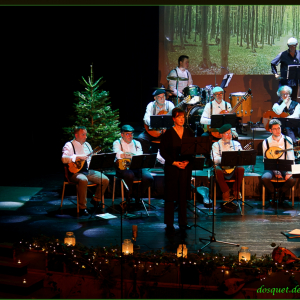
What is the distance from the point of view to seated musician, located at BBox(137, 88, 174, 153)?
953 centimetres

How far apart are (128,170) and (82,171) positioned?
834mm

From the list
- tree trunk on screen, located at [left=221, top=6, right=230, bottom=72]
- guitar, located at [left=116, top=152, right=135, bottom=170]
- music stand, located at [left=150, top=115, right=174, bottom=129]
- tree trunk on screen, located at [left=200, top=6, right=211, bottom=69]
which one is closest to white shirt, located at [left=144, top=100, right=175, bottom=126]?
music stand, located at [left=150, top=115, right=174, bottom=129]

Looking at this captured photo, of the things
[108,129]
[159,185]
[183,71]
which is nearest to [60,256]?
[159,185]

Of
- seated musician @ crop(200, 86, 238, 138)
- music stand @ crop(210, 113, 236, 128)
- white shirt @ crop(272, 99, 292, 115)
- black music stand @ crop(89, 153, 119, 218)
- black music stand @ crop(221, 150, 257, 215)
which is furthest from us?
white shirt @ crop(272, 99, 292, 115)

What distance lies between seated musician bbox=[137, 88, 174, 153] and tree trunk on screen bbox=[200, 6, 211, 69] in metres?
3.94

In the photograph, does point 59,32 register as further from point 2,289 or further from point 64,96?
point 2,289

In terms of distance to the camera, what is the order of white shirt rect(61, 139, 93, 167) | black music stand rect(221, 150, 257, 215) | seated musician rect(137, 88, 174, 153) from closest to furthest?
1. black music stand rect(221, 150, 257, 215)
2. white shirt rect(61, 139, 93, 167)
3. seated musician rect(137, 88, 174, 153)

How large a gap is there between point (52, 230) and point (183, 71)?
6095mm

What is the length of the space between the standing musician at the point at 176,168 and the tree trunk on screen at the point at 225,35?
712 cm

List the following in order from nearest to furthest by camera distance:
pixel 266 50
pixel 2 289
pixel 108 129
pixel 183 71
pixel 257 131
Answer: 1. pixel 2 289
2. pixel 108 129
3. pixel 183 71
4. pixel 257 131
5. pixel 266 50

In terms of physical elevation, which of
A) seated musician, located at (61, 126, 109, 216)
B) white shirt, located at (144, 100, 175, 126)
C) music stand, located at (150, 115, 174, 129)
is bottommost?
seated musician, located at (61, 126, 109, 216)

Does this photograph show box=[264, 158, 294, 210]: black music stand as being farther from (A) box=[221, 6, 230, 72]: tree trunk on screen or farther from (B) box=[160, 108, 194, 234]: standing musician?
(A) box=[221, 6, 230, 72]: tree trunk on screen

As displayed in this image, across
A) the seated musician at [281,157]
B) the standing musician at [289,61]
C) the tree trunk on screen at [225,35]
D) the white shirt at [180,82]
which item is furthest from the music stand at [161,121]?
the tree trunk on screen at [225,35]

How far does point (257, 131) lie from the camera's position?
12172mm
